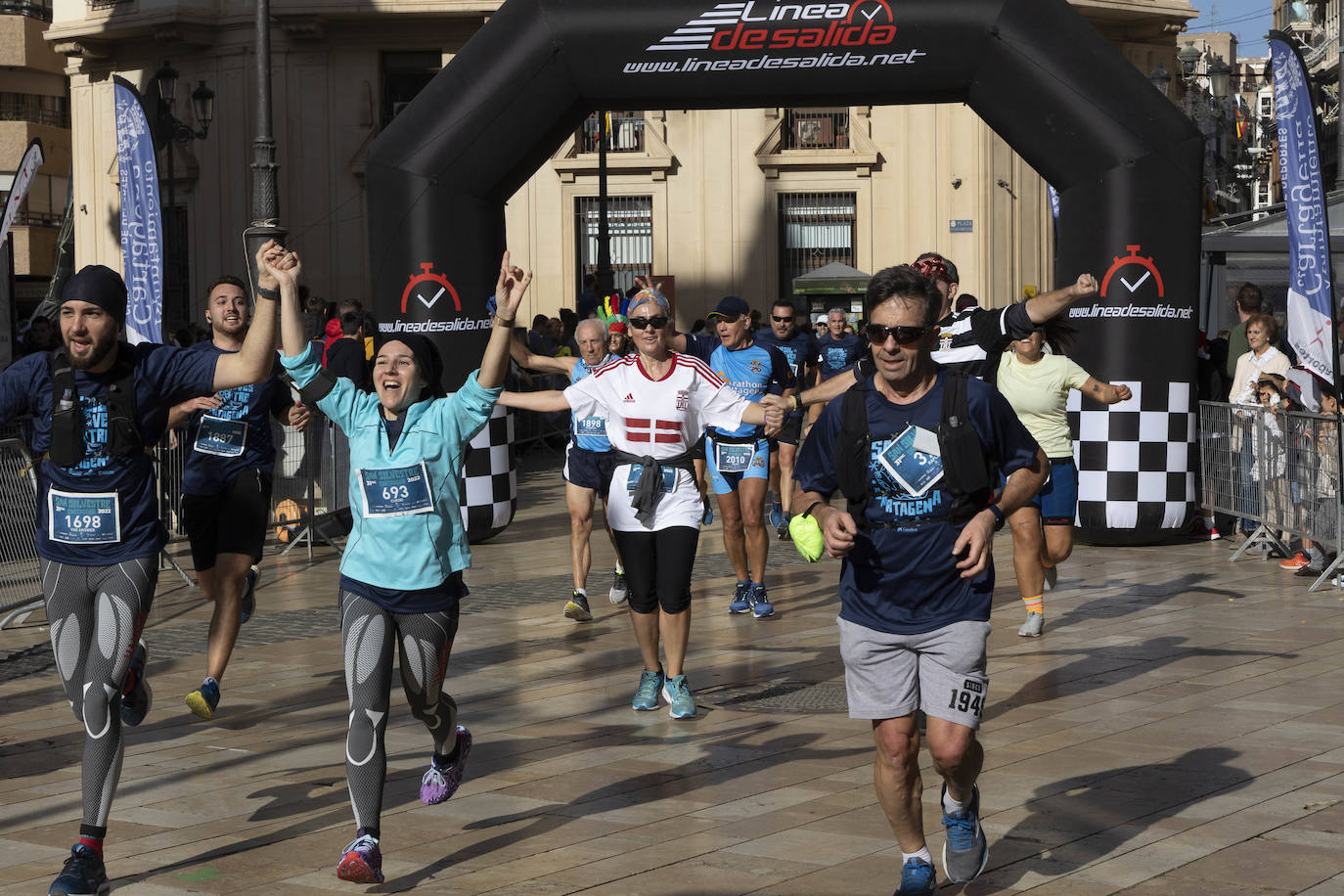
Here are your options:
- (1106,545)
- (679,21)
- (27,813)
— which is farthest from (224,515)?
(1106,545)

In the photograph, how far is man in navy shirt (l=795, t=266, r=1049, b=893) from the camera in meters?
4.78

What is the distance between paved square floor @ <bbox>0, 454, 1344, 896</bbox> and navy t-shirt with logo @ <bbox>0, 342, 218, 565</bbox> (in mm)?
1001

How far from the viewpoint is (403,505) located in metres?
5.48

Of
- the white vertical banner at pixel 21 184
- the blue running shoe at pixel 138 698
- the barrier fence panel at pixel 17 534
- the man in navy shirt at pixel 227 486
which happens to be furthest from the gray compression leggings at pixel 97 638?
the white vertical banner at pixel 21 184

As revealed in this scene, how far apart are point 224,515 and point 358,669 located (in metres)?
2.82

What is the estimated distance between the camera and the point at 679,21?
1233cm

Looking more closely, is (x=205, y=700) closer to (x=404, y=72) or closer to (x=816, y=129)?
(x=816, y=129)

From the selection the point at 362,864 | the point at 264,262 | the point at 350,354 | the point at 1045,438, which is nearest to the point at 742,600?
the point at 1045,438

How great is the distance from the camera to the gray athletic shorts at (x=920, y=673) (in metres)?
4.77

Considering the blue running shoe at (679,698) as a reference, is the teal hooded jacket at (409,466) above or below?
above

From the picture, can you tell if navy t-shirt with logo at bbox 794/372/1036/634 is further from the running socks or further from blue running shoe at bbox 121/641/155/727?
blue running shoe at bbox 121/641/155/727

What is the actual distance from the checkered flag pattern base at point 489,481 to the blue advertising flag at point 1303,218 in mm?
5763

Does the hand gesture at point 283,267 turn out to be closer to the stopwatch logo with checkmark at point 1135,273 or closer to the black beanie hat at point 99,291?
the black beanie hat at point 99,291

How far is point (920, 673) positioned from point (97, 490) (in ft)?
8.54
